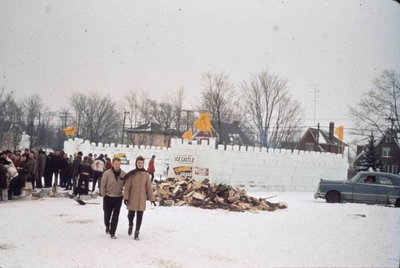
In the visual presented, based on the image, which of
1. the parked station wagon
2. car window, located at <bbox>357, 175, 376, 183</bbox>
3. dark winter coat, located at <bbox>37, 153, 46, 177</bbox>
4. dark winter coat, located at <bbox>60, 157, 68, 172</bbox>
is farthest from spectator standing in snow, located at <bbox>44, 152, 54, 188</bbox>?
car window, located at <bbox>357, 175, 376, 183</bbox>

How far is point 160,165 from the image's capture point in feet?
118

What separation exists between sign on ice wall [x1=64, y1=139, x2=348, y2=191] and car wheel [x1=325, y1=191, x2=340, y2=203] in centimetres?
571

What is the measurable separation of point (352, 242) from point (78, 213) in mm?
6720

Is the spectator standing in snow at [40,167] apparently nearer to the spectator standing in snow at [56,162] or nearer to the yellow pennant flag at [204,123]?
the spectator standing in snow at [56,162]

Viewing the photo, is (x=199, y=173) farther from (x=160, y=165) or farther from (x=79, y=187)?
(x=160, y=165)

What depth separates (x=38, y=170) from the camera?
15867 millimetres

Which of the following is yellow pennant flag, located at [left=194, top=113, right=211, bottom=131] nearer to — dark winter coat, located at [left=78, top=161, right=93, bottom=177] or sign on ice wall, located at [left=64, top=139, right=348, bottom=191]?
sign on ice wall, located at [left=64, top=139, right=348, bottom=191]

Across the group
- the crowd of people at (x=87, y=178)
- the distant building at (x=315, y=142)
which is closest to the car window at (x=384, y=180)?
the crowd of people at (x=87, y=178)

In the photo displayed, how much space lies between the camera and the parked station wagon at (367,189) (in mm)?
15312

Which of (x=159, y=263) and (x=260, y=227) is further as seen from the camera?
(x=260, y=227)

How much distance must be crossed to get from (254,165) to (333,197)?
6.02 m

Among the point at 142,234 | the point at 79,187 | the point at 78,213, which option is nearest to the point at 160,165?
the point at 79,187

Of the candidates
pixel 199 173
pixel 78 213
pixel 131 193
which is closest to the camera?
pixel 131 193

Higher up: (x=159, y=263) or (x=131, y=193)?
(x=131, y=193)
